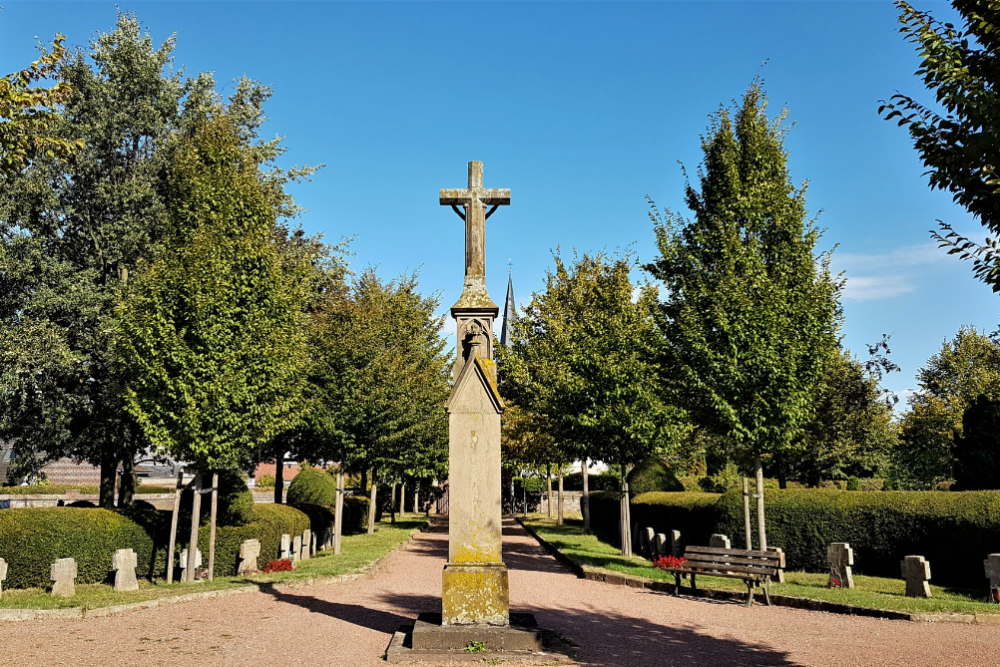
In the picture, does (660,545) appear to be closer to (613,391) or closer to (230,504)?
(613,391)

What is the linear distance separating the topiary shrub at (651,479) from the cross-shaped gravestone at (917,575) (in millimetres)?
15277

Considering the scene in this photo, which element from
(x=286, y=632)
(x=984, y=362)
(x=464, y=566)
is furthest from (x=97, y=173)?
(x=984, y=362)

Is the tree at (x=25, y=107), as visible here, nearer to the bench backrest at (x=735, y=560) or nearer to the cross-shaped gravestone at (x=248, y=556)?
the cross-shaped gravestone at (x=248, y=556)

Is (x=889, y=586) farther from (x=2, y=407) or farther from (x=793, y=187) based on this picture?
(x=2, y=407)

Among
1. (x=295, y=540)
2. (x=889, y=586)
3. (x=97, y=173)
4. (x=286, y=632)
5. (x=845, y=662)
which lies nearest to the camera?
(x=845, y=662)

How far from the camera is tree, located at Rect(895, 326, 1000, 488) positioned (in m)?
45.8

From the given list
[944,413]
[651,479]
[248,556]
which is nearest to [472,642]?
[248,556]

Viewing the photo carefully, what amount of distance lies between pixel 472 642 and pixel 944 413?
4840 cm

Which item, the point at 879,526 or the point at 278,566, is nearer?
the point at 879,526

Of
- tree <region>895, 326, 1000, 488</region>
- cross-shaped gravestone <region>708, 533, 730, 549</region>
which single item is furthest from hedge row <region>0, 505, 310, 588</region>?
tree <region>895, 326, 1000, 488</region>

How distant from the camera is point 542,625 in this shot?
33.6 feet

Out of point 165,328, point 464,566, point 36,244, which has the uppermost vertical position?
point 36,244

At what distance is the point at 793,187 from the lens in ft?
54.8

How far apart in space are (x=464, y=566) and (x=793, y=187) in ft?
41.8
